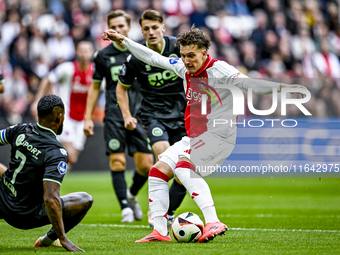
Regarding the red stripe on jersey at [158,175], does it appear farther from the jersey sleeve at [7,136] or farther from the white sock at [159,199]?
the jersey sleeve at [7,136]

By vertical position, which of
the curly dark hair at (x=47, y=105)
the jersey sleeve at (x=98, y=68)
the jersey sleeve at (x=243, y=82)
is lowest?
the curly dark hair at (x=47, y=105)

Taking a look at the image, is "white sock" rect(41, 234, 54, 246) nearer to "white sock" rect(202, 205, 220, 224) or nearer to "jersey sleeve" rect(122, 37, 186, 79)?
"white sock" rect(202, 205, 220, 224)

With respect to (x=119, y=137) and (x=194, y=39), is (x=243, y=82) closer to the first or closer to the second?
(x=194, y=39)

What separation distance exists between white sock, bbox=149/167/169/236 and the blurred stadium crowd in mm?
9803

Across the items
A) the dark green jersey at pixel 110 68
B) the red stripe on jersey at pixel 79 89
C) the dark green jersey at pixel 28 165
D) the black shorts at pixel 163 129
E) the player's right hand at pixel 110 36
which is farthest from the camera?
the red stripe on jersey at pixel 79 89

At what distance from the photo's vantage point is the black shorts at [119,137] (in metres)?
7.16

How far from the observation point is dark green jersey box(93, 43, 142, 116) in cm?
726

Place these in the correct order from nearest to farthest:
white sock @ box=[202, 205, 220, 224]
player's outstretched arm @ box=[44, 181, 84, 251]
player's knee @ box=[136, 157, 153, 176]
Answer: player's outstretched arm @ box=[44, 181, 84, 251]
white sock @ box=[202, 205, 220, 224]
player's knee @ box=[136, 157, 153, 176]

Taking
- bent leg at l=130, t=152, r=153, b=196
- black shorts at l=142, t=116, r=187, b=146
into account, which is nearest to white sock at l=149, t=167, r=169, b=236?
black shorts at l=142, t=116, r=187, b=146

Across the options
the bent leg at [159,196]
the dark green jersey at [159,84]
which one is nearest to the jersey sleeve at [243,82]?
the bent leg at [159,196]

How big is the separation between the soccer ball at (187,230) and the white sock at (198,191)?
170 mm

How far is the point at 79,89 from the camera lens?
1036 centimetres

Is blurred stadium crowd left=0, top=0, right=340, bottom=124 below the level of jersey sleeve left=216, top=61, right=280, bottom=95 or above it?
above

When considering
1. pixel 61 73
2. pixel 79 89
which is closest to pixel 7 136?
pixel 61 73
